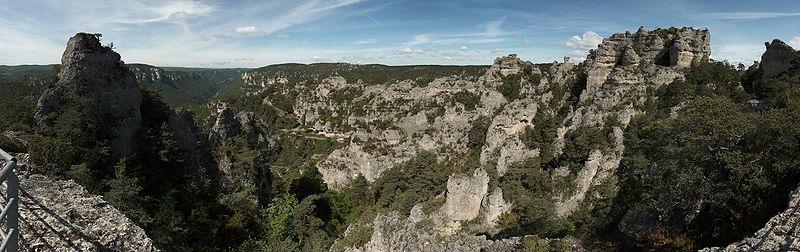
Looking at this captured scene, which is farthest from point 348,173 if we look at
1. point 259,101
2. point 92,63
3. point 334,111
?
point 259,101

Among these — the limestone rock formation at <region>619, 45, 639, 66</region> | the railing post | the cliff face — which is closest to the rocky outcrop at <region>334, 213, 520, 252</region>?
the cliff face

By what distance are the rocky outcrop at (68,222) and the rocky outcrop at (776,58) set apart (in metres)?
46.4

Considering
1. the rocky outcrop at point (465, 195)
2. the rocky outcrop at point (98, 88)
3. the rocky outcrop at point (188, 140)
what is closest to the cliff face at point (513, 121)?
the rocky outcrop at point (465, 195)

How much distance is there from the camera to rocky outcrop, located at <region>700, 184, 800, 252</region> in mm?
6847

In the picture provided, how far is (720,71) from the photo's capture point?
35.7m

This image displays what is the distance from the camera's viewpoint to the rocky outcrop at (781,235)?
22.5ft

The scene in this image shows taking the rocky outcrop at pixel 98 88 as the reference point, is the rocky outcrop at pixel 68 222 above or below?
below

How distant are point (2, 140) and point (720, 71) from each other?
5622 cm

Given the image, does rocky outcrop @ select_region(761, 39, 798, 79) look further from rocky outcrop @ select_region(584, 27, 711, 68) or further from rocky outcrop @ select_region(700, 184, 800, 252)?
rocky outcrop @ select_region(700, 184, 800, 252)

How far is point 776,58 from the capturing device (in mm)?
29625

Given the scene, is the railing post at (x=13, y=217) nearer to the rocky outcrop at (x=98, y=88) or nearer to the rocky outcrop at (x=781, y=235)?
the rocky outcrop at (x=781, y=235)

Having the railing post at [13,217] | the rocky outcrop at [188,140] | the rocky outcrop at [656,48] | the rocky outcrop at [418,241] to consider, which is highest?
the rocky outcrop at [656,48]

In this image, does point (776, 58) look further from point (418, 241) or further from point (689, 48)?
point (418, 241)

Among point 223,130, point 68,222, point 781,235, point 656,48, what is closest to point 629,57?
point 656,48
